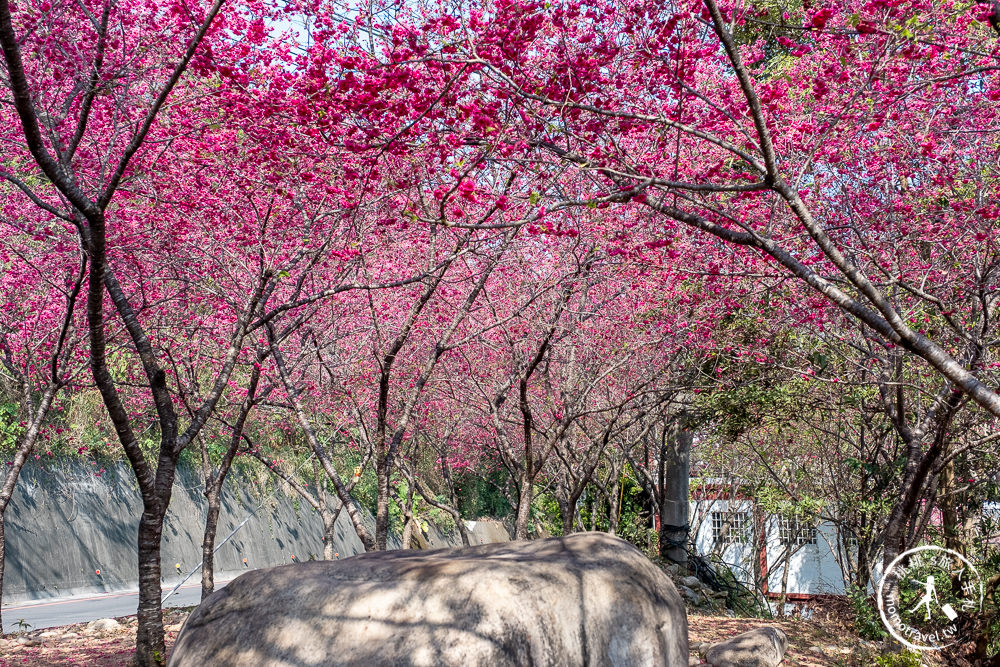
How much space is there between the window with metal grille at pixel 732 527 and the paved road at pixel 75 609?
1476 centimetres

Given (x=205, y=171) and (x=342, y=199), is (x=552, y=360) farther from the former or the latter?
(x=205, y=171)

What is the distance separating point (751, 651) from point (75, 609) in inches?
556

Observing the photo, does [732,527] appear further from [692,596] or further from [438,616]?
[438,616]

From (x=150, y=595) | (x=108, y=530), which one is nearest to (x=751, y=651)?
(x=150, y=595)

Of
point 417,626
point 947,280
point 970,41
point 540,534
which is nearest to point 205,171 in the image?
point 417,626

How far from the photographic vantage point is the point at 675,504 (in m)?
15.7

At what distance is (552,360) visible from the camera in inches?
526

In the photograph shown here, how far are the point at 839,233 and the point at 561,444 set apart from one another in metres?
6.21

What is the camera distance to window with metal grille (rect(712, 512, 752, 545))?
23.7 meters

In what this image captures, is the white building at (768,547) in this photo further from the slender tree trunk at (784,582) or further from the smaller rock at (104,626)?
the smaller rock at (104,626)

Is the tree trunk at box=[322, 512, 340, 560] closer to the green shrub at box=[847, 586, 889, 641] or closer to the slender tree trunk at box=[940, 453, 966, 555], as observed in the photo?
the green shrub at box=[847, 586, 889, 641]

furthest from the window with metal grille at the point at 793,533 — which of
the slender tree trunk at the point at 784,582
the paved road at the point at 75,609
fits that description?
the paved road at the point at 75,609

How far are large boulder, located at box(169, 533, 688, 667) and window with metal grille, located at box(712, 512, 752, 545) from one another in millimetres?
19035

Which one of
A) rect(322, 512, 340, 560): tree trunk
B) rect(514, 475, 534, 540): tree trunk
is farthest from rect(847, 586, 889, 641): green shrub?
rect(322, 512, 340, 560): tree trunk
